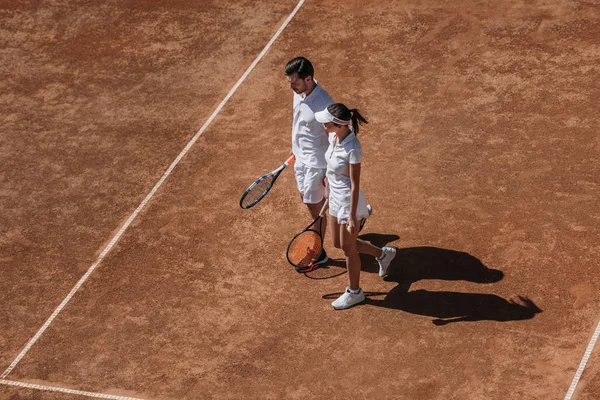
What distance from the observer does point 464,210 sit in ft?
40.8

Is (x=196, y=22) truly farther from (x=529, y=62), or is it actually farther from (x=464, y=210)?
(x=464, y=210)

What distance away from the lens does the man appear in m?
10.9

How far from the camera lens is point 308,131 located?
11062 mm

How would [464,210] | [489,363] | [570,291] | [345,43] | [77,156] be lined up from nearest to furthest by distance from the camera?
1. [489,363]
2. [570,291]
3. [464,210]
4. [77,156]
5. [345,43]

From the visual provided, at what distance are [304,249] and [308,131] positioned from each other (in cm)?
152

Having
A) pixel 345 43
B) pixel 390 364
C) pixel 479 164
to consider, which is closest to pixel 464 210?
pixel 479 164

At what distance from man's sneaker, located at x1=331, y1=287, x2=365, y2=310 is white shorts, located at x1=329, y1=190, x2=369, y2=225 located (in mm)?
929

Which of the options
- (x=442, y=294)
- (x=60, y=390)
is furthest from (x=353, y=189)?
(x=60, y=390)

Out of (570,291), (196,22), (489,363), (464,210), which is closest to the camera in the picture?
(489,363)

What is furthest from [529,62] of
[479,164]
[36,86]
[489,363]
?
[36,86]

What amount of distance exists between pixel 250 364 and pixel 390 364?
1449 millimetres

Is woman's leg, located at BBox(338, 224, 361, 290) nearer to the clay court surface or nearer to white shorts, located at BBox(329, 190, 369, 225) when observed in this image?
white shorts, located at BBox(329, 190, 369, 225)

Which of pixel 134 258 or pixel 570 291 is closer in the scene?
pixel 570 291

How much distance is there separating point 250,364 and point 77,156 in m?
5.01
